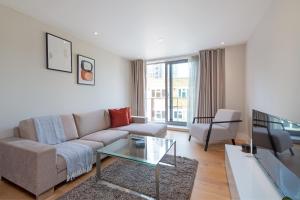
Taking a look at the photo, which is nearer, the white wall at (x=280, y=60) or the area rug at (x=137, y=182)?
the white wall at (x=280, y=60)

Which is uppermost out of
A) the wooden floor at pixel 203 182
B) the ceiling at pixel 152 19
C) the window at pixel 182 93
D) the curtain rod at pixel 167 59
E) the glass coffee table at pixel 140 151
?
the ceiling at pixel 152 19

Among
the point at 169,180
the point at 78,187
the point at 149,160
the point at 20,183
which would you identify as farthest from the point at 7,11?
the point at 169,180

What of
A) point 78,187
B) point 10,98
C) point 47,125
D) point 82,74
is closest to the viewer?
point 78,187

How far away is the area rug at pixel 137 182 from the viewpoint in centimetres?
169

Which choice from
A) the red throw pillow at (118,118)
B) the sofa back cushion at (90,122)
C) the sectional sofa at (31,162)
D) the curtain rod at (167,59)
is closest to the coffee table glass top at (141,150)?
the sectional sofa at (31,162)

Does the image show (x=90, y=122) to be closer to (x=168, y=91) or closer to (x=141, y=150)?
(x=141, y=150)

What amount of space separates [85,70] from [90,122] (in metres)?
1.12

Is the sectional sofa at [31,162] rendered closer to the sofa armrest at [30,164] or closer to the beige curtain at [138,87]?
the sofa armrest at [30,164]

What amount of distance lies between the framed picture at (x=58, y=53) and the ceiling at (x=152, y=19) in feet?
0.76

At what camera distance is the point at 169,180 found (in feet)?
6.47

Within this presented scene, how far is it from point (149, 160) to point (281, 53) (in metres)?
1.80

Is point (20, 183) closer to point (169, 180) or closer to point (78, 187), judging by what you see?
point (78, 187)

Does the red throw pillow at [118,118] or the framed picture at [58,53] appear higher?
the framed picture at [58,53]

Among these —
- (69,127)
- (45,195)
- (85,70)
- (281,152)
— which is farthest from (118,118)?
(281,152)
